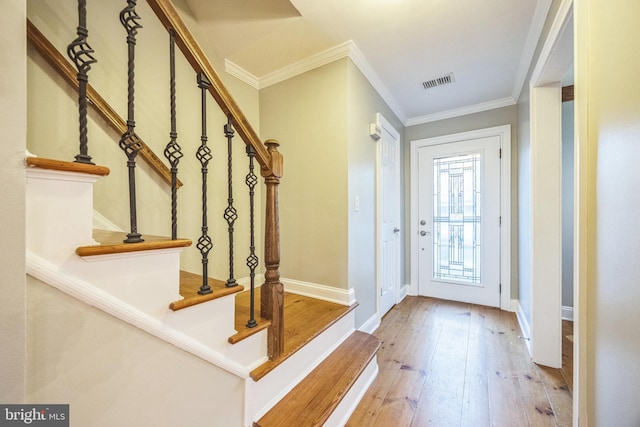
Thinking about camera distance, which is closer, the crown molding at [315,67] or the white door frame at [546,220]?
the white door frame at [546,220]

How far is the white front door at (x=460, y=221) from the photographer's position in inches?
114

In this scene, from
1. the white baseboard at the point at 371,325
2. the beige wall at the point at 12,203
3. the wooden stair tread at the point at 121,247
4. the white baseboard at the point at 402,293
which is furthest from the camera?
the white baseboard at the point at 402,293

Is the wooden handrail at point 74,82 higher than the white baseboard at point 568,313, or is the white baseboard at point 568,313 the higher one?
the wooden handrail at point 74,82

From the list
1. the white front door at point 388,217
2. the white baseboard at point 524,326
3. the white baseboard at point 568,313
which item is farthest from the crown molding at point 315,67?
the white baseboard at point 568,313

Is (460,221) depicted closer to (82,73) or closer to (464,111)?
(464,111)

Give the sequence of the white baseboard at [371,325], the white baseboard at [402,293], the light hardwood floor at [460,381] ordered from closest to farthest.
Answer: the light hardwood floor at [460,381], the white baseboard at [371,325], the white baseboard at [402,293]

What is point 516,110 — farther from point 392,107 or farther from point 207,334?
point 207,334

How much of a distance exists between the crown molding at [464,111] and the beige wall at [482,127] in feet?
0.13

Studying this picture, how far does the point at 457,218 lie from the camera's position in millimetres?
3123

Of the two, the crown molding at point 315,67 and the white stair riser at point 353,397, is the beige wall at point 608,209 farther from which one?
the crown molding at point 315,67

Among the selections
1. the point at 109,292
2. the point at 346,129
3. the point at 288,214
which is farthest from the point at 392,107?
the point at 109,292

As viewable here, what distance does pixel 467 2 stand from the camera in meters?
1.59

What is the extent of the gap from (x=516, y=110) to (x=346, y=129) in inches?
88.1

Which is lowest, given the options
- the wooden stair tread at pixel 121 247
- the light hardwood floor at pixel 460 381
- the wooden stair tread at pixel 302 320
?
the light hardwood floor at pixel 460 381
